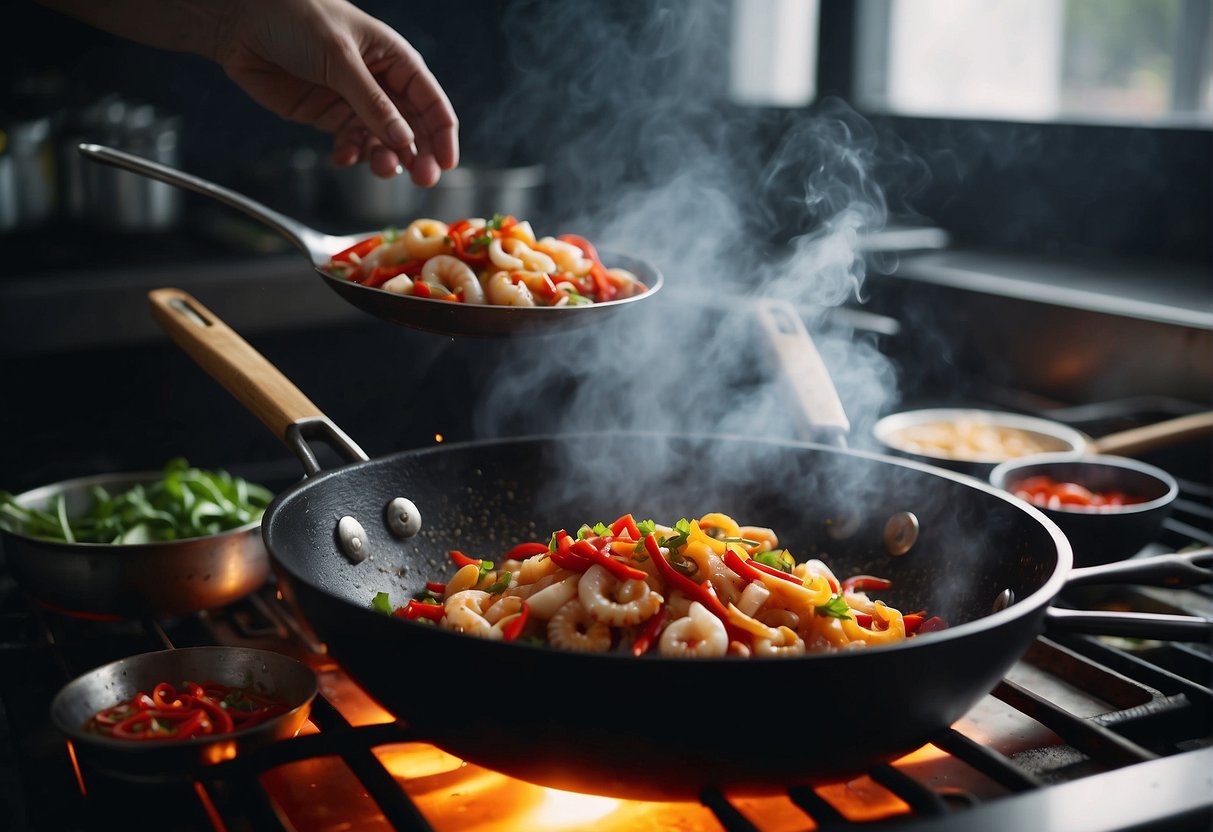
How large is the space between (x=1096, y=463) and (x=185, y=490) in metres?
1.30

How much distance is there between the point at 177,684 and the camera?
1.10 meters

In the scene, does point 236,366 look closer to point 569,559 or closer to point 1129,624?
point 569,559

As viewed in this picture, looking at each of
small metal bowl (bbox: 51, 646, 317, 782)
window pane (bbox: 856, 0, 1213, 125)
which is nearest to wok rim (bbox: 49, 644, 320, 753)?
small metal bowl (bbox: 51, 646, 317, 782)

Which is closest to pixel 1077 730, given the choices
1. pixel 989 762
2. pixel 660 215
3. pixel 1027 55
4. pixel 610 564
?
pixel 989 762

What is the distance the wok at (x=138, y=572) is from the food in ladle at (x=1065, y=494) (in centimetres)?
103

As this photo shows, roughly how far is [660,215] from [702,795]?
336cm

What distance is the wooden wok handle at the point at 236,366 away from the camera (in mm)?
1258

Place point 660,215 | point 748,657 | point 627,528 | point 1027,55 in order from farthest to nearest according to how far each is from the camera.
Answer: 1. point 1027,55
2. point 660,215
3. point 627,528
4. point 748,657

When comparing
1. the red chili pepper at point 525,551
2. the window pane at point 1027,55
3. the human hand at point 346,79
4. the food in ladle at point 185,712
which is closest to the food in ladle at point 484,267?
the human hand at point 346,79

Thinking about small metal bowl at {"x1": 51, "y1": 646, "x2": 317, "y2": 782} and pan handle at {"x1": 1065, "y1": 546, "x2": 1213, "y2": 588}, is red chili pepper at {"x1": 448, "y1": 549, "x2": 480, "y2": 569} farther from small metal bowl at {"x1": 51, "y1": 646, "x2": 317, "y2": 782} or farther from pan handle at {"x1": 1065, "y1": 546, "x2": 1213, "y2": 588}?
pan handle at {"x1": 1065, "y1": 546, "x2": 1213, "y2": 588}

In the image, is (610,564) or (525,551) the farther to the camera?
(525,551)

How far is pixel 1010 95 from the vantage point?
4.51 metres

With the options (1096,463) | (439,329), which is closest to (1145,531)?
(1096,463)

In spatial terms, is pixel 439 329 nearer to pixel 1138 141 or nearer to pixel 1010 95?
pixel 1138 141
